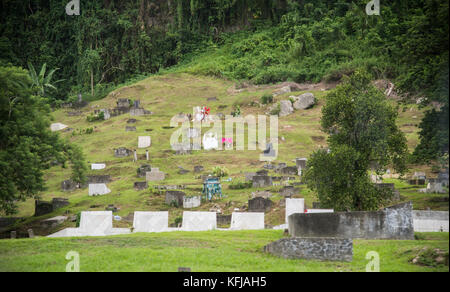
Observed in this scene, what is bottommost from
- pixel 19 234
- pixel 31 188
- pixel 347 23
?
pixel 19 234

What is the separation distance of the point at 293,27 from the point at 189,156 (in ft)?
140

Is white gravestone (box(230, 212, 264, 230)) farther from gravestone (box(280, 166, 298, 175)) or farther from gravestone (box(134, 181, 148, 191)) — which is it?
gravestone (box(280, 166, 298, 175))

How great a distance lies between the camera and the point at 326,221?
16062mm

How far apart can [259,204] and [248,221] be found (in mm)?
5089

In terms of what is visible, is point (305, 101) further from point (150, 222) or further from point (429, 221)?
point (429, 221)

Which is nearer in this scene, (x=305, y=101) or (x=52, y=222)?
(x=52, y=222)

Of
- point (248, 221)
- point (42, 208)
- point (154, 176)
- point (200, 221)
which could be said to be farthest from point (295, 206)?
point (154, 176)

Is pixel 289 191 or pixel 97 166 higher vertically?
pixel 97 166

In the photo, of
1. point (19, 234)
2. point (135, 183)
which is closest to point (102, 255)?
point (19, 234)

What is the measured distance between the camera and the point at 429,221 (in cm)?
1770

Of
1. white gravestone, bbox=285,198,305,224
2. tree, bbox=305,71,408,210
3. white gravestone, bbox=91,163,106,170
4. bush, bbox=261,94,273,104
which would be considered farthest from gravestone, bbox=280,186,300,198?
bush, bbox=261,94,273,104

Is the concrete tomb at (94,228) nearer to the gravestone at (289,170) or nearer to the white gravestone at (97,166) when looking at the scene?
the gravestone at (289,170)

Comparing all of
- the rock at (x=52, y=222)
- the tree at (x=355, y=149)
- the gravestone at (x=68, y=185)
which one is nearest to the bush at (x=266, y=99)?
the gravestone at (x=68, y=185)
